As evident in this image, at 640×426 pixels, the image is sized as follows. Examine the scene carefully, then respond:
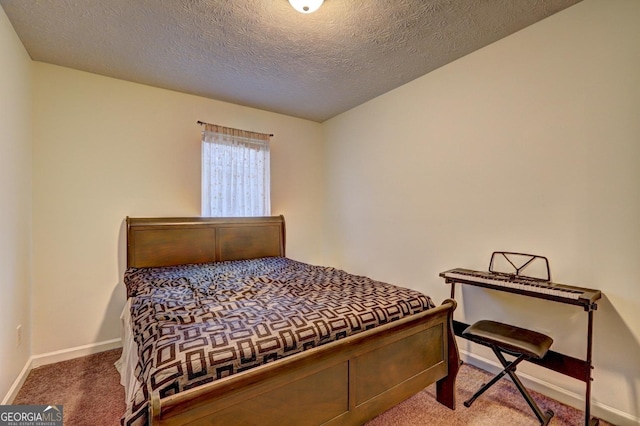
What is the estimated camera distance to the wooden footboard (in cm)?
109

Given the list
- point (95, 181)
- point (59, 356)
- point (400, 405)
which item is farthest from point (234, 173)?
point (400, 405)

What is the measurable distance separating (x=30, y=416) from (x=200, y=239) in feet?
5.92

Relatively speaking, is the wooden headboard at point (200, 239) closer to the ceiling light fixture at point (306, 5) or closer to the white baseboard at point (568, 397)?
the ceiling light fixture at point (306, 5)

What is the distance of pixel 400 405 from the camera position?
200 centimetres

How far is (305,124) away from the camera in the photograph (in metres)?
4.20

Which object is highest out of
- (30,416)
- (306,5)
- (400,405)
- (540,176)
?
(306,5)

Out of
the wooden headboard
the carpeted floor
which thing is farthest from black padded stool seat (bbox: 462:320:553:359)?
the wooden headboard

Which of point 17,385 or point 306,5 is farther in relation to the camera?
point 17,385

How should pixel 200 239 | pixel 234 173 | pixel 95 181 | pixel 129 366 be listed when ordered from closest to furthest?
pixel 129 366, pixel 95 181, pixel 200 239, pixel 234 173

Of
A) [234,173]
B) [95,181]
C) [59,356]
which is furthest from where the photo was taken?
[234,173]

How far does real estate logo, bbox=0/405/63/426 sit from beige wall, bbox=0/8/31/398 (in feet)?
0.82

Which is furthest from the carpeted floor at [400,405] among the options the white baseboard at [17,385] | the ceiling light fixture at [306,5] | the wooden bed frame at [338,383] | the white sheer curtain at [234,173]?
the ceiling light fixture at [306,5]

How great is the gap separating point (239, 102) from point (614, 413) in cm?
413

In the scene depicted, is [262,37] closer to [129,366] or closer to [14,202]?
[14,202]
